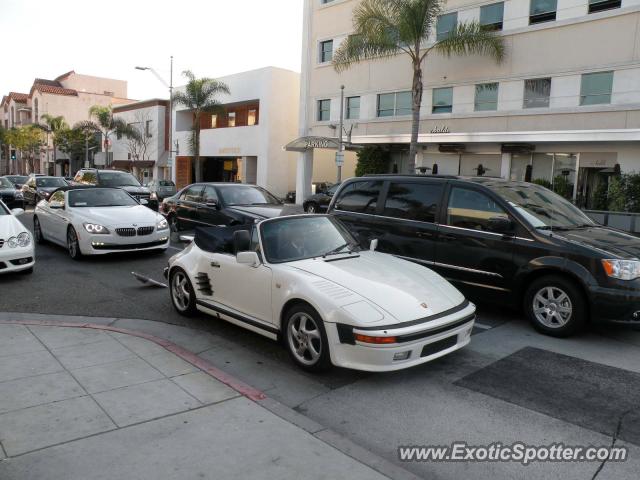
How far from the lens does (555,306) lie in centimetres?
609

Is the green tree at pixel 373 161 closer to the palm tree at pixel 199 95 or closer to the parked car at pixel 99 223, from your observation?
the palm tree at pixel 199 95

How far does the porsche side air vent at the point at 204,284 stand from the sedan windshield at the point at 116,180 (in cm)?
1459

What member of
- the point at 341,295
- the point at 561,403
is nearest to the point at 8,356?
the point at 341,295

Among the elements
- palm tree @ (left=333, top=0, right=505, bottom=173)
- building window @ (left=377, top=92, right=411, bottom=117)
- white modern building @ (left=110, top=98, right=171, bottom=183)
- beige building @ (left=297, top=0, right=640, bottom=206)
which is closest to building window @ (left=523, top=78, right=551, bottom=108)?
beige building @ (left=297, top=0, right=640, bottom=206)

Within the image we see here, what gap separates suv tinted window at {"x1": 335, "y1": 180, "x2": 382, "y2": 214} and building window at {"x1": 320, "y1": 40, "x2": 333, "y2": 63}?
2386cm

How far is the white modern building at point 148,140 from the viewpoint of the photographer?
49125 millimetres

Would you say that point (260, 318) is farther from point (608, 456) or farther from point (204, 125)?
point (204, 125)

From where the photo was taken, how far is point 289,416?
3988 millimetres

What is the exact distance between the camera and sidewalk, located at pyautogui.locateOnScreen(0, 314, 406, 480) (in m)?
3.26

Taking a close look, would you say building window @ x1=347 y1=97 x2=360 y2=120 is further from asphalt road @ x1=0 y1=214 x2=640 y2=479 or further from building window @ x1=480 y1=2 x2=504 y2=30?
asphalt road @ x1=0 y1=214 x2=640 y2=479

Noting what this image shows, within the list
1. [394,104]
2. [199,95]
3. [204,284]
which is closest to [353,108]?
[394,104]

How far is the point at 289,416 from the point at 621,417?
2509mm

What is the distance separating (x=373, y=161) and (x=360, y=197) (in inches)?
792

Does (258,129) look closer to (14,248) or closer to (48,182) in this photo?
(48,182)
